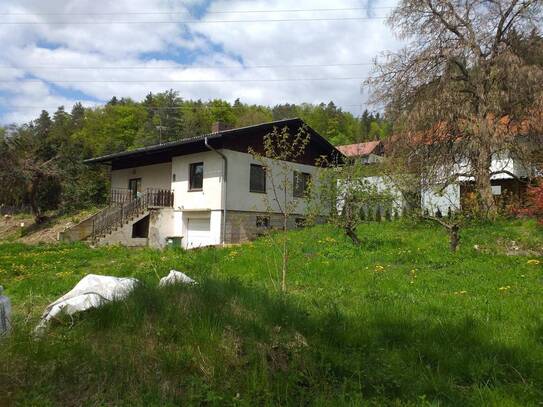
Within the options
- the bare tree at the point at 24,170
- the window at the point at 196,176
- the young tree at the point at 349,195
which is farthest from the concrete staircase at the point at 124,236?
the young tree at the point at 349,195

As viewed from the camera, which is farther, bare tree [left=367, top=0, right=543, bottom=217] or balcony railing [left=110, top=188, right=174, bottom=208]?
balcony railing [left=110, top=188, right=174, bottom=208]

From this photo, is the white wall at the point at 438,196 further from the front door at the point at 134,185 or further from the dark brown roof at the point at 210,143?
the front door at the point at 134,185

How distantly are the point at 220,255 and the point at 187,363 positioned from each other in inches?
364

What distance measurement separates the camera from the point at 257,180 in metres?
22.2

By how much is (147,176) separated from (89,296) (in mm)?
22730

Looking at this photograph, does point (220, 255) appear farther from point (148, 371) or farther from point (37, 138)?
→ point (37, 138)

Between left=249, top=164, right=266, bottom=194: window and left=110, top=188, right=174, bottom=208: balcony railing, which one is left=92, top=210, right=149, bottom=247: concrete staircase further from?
Result: left=249, top=164, right=266, bottom=194: window

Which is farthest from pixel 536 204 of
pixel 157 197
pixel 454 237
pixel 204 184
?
pixel 157 197

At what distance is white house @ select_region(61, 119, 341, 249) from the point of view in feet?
67.6

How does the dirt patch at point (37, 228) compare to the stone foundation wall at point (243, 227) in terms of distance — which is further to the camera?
the dirt patch at point (37, 228)

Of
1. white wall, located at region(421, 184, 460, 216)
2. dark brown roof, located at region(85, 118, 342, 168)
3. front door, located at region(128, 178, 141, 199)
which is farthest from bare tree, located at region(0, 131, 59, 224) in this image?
white wall, located at region(421, 184, 460, 216)

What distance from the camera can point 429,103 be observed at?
17.8 meters

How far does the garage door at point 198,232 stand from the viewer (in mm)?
21406

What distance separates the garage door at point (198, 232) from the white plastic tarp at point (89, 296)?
15.4 metres
